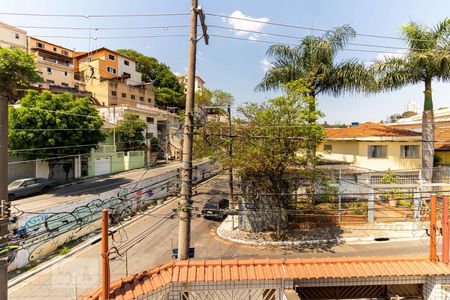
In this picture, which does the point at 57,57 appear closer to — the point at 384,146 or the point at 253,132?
the point at 253,132

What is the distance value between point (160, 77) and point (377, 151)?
164ft

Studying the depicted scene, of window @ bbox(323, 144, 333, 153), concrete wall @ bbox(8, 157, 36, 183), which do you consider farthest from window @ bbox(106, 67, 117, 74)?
window @ bbox(323, 144, 333, 153)

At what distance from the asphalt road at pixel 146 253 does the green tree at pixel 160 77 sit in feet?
140

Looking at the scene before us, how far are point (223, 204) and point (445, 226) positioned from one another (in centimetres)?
1527

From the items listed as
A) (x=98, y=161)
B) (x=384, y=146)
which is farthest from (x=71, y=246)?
(x=384, y=146)

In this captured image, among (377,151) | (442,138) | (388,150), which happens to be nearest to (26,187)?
(377,151)

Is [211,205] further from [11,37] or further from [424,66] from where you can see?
[11,37]

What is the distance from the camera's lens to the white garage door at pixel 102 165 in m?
32.1

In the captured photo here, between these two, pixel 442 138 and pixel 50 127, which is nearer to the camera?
pixel 50 127

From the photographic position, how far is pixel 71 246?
14328mm

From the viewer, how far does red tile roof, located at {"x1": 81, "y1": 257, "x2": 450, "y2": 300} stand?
543 centimetres

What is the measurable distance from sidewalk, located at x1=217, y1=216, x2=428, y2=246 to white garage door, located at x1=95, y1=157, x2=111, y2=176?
21.7m

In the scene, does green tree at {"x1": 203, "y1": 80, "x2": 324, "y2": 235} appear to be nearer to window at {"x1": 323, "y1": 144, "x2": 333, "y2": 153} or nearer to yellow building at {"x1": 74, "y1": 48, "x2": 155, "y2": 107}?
window at {"x1": 323, "y1": 144, "x2": 333, "y2": 153}

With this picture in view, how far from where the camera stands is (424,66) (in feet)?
56.0
